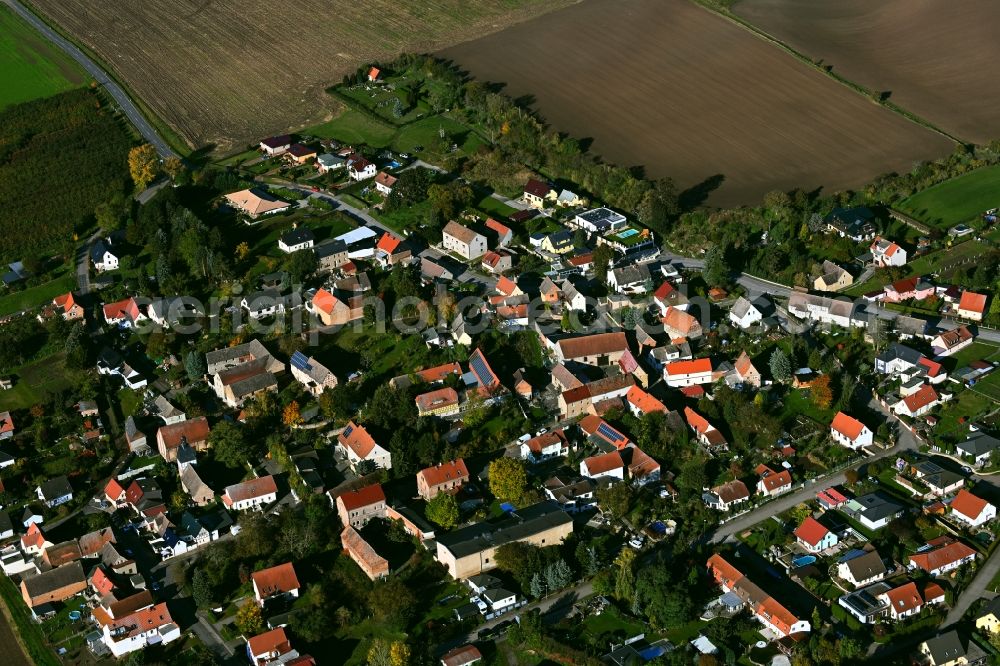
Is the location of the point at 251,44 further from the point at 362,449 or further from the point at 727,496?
the point at 727,496

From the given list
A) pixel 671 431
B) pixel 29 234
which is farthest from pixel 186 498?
pixel 29 234

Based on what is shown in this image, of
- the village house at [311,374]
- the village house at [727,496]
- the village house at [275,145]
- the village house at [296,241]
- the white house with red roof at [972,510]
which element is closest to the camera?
the white house with red roof at [972,510]

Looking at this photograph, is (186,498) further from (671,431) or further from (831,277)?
(831,277)

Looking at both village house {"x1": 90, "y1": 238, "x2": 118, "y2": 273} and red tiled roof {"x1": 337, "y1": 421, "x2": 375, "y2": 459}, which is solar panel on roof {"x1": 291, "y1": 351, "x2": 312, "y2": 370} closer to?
red tiled roof {"x1": 337, "y1": 421, "x2": 375, "y2": 459}

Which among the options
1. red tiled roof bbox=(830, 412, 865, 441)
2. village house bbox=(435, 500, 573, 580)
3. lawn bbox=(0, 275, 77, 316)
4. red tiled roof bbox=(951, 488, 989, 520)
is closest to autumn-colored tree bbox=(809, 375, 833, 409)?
red tiled roof bbox=(830, 412, 865, 441)

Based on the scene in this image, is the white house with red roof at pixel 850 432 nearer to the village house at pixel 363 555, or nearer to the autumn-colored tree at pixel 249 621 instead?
the village house at pixel 363 555

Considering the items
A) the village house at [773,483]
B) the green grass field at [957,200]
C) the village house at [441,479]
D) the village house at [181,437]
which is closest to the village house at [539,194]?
the green grass field at [957,200]
